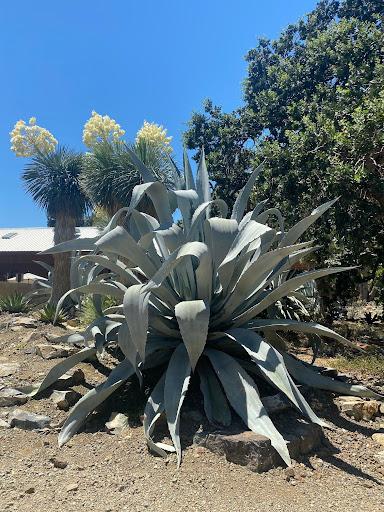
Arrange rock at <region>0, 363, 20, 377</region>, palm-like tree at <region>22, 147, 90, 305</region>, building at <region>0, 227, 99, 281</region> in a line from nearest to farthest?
rock at <region>0, 363, 20, 377</region>
palm-like tree at <region>22, 147, 90, 305</region>
building at <region>0, 227, 99, 281</region>

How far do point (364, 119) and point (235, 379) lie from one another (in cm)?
→ 524

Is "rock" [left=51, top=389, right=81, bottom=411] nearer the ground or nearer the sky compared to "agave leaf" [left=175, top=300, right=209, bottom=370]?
nearer the ground

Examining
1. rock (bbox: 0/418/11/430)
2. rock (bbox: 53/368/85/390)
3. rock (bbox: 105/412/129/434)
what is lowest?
rock (bbox: 105/412/129/434)

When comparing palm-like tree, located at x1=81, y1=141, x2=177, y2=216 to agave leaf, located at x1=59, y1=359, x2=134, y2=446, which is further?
palm-like tree, located at x1=81, y1=141, x2=177, y2=216

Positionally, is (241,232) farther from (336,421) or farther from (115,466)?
(115,466)

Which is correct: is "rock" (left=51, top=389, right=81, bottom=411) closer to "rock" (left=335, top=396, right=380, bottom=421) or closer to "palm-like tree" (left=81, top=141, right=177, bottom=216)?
"rock" (left=335, top=396, right=380, bottom=421)

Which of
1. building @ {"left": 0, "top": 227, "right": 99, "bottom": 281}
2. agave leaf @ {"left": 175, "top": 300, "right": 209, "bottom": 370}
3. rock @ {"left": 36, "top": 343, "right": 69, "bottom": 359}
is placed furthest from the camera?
building @ {"left": 0, "top": 227, "right": 99, "bottom": 281}

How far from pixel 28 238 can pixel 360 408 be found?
77.9 ft

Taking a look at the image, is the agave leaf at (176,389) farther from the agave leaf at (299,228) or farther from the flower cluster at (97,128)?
the flower cluster at (97,128)

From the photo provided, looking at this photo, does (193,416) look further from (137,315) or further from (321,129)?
(321,129)

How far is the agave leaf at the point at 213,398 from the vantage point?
3.97 m

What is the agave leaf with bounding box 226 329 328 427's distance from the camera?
3.82 m

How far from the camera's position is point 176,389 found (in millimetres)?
3979

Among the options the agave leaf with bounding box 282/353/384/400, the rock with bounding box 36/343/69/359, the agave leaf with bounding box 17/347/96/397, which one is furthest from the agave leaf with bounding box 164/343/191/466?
the rock with bounding box 36/343/69/359
